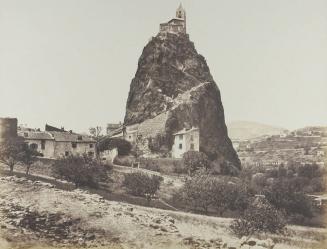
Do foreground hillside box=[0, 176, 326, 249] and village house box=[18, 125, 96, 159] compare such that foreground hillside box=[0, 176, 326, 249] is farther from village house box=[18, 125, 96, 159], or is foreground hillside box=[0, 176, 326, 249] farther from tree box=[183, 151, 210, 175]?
tree box=[183, 151, 210, 175]

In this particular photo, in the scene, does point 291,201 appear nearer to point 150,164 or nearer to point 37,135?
point 150,164

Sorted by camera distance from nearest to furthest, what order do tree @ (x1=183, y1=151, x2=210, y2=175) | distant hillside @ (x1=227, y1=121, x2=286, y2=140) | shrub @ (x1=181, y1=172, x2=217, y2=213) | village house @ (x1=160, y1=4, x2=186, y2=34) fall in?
shrub @ (x1=181, y1=172, x2=217, y2=213) < tree @ (x1=183, y1=151, x2=210, y2=175) < village house @ (x1=160, y1=4, x2=186, y2=34) < distant hillside @ (x1=227, y1=121, x2=286, y2=140)

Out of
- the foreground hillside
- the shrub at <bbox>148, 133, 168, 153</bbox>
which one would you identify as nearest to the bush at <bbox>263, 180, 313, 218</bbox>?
the foreground hillside

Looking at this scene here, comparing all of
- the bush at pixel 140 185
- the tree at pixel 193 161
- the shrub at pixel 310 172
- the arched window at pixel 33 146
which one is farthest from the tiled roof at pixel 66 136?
the shrub at pixel 310 172

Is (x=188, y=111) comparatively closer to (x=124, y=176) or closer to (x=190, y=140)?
(x=190, y=140)

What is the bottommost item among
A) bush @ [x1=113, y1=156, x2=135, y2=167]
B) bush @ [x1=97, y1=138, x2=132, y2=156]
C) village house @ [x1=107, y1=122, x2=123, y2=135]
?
bush @ [x1=113, y1=156, x2=135, y2=167]

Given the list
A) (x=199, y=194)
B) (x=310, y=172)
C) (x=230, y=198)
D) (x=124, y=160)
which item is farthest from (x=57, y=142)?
(x=310, y=172)
